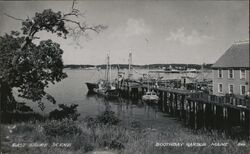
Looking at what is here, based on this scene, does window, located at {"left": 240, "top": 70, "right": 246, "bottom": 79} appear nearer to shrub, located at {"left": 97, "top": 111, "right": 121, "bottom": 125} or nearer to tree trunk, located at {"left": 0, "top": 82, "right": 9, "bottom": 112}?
shrub, located at {"left": 97, "top": 111, "right": 121, "bottom": 125}

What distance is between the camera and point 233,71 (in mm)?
29641

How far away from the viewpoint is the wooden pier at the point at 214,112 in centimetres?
2413

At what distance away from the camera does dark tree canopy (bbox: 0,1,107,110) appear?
1376 centimetres

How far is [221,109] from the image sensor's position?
30.5m

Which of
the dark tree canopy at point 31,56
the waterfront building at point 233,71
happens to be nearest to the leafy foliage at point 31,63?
the dark tree canopy at point 31,56

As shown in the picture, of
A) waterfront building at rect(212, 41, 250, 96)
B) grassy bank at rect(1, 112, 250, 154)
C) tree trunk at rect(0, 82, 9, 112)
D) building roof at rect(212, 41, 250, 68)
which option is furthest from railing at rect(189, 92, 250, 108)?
tree trunk at rect(0, 82, 9, 112)

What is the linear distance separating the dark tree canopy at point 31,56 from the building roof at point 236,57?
20.2m

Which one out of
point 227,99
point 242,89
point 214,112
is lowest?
point 214,112

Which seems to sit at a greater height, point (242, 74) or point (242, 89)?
point (242, 74)

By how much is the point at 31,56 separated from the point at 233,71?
23.1 meters

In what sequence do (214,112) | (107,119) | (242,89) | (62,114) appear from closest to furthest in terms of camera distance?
1. (62,114)
2. (107,119)
3. (242,89)
4. (214,112)

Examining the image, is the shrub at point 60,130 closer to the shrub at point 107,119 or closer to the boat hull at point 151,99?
the shrub at point 107,119

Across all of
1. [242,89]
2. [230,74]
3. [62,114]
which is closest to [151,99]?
[230,74]

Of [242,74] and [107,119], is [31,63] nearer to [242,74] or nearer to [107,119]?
[107,119]
